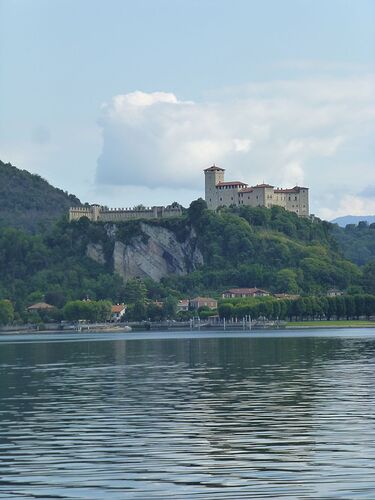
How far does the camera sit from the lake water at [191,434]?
84.1 feet

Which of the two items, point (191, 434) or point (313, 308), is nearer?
point (191, 434)

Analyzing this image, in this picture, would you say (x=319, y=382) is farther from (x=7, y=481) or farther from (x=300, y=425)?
(x=7, y=481)

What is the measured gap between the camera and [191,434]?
34.0m

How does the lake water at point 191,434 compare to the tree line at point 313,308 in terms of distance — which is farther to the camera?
the tree line at point 313,308

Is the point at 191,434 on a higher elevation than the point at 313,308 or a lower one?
lower

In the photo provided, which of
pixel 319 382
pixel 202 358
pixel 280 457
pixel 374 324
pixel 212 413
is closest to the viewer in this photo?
pixel 280 457

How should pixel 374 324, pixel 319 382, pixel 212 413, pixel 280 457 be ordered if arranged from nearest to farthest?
pixel 280 457, pixel 212 413, pixel 319 382, pixel 374 324

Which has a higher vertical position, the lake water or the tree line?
the tree line

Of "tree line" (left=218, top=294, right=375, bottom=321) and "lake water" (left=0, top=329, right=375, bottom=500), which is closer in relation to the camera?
"lake water" (left=0, top=329, right=375, bottom=500)

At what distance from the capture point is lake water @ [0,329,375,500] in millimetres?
25641

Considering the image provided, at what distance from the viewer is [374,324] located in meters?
174

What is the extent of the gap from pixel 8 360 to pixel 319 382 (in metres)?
37.9

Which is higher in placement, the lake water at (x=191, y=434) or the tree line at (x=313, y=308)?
the tree line at (x=313, y=308)

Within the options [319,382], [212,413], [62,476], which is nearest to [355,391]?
[319,382]
